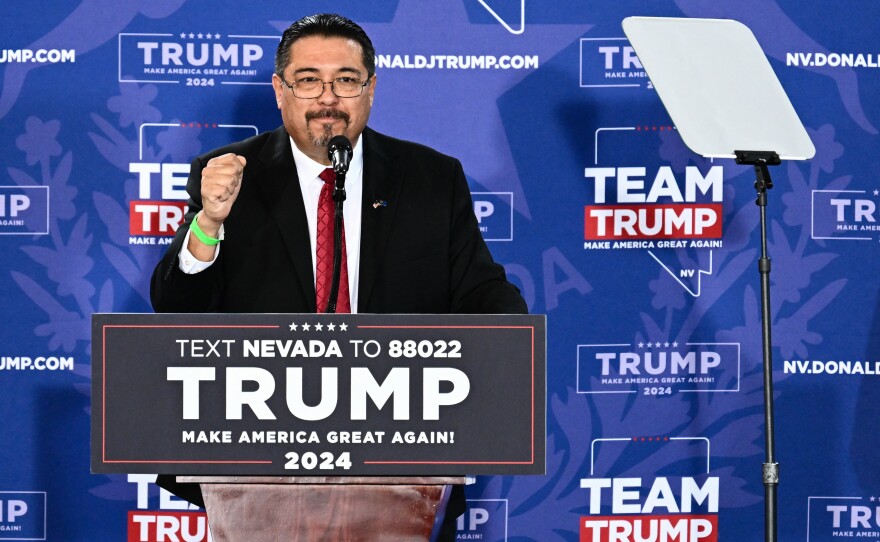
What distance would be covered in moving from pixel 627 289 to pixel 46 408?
2.01m

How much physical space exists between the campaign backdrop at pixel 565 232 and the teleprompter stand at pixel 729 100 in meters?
0.34

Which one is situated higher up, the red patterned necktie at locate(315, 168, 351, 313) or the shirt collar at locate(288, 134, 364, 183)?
the shirt collar at locate(288, 134, 364, 183)

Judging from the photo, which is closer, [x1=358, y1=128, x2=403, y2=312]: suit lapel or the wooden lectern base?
the wooden lectern base

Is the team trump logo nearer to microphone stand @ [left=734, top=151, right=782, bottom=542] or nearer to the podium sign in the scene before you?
microphone stand @ [left=734, top=151, right=782, bottom=542]

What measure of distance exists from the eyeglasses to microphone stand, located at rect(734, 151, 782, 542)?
3.81 feet

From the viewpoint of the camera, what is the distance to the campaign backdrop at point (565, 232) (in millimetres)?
3297

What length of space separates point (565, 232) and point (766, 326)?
0.80 meters

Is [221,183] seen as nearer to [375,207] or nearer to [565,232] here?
[375,207]

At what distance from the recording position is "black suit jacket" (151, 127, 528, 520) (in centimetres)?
244

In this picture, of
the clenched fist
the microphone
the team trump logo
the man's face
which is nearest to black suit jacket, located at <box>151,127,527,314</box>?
the man's face

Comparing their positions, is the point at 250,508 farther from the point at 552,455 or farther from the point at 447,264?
the point at 552,455

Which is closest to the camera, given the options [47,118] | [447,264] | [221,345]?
[221,345]

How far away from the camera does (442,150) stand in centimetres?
336

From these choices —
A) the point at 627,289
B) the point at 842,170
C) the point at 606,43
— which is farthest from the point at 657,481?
the point at 606,43
